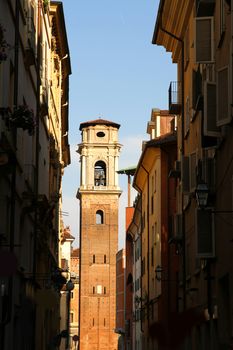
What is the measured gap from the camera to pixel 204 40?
854 inches

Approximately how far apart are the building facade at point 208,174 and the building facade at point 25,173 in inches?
148

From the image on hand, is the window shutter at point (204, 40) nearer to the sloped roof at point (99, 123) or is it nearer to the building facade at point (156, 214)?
the building facade at point (156, 214)

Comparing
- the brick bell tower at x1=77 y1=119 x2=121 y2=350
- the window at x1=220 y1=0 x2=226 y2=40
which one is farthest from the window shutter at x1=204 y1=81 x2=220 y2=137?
the brick bell tower at x1=77 y1=119 x2=121 y2=350

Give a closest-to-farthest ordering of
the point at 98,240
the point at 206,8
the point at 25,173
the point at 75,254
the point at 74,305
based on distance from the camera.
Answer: the point at 206,8, the point at 25,173, the point at 98,240, the point at 74,305, the point at 75,254

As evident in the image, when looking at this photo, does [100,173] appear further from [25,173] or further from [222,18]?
[222,18]

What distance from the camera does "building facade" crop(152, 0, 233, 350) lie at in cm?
1823

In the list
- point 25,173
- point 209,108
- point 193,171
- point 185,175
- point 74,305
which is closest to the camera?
point 209,108

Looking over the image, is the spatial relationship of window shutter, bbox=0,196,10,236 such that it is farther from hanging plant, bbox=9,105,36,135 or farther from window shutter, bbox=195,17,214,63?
window shutter, bbox=195,17,214,63

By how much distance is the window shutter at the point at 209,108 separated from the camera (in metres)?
19.6

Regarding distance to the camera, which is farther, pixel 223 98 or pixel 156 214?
pixel 156 214

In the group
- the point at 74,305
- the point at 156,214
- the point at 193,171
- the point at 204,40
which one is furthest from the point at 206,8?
the point at 74,305

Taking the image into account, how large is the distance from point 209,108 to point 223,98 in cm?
145

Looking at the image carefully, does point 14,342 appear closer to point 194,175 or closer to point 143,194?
point 194,175

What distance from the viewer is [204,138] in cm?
2166
